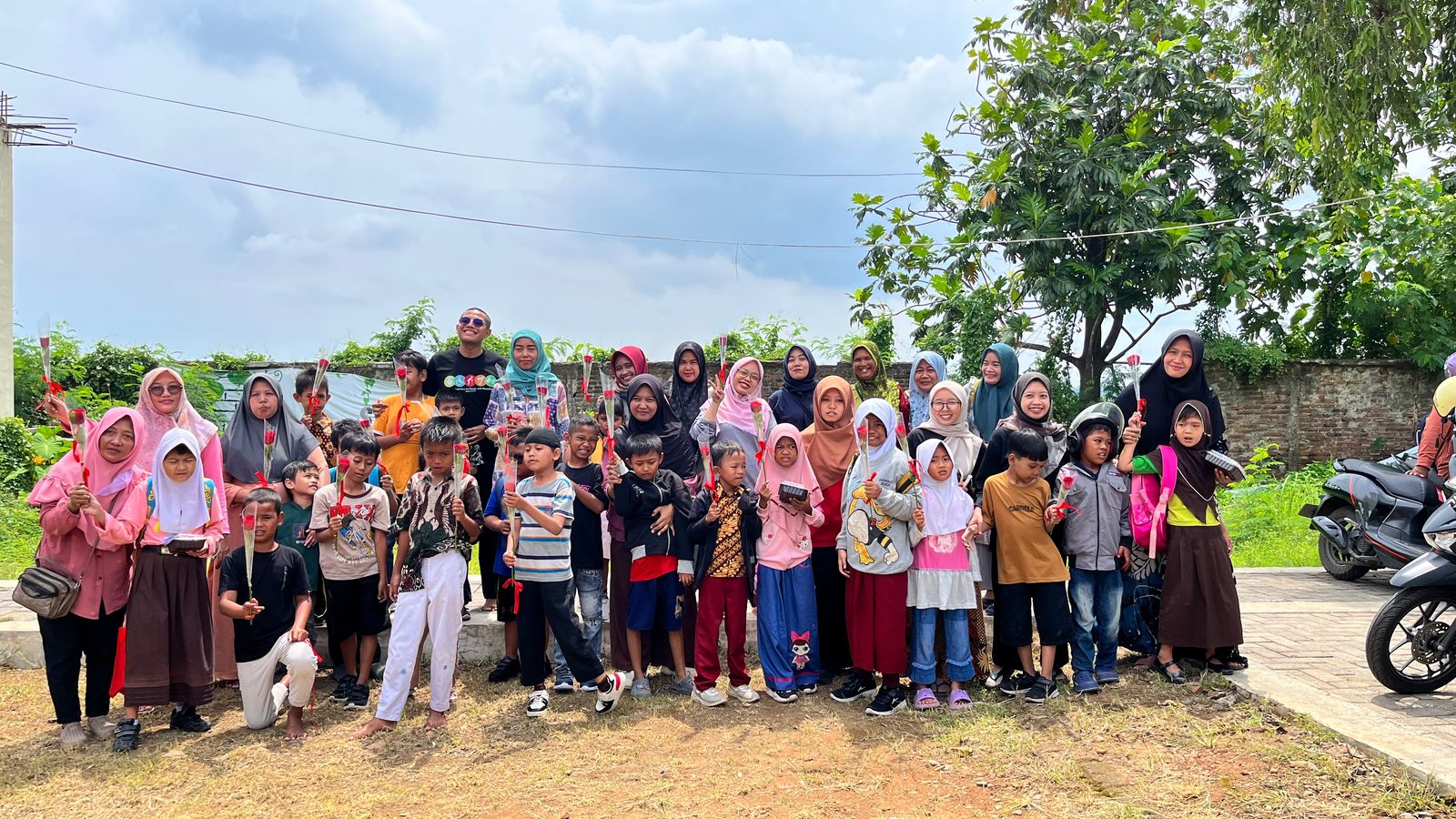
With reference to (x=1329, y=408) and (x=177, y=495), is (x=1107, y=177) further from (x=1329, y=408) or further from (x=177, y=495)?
(x=177, y=495)

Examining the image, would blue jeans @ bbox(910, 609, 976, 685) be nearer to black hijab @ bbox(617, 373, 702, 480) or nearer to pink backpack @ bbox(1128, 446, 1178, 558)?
pink backpack @ bbox(1128, 446, 1178, 558)

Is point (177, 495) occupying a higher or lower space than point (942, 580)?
higher

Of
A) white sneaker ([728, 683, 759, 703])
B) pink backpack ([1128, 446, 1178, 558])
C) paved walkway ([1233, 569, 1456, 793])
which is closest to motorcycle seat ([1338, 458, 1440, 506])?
paved walkway ([1233, 569, 1456, 793])

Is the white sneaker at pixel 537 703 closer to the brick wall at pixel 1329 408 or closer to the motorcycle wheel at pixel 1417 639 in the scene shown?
the motorcycle wheel at pixel 1417 639

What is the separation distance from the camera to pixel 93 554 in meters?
3.96

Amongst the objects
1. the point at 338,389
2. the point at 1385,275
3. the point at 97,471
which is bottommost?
the point at 97,471

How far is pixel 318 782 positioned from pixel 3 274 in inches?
542

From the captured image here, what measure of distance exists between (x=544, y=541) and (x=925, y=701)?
1950mm

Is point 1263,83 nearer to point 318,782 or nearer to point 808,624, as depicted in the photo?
point 808,624

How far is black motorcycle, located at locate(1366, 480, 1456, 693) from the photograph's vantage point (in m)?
4.11

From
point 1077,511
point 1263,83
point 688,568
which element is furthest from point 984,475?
point 1263,83

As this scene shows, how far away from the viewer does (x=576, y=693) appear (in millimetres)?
4516

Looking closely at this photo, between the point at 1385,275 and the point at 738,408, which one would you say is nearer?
the point at 738,408

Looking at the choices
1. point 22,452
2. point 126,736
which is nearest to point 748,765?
point 126,736
